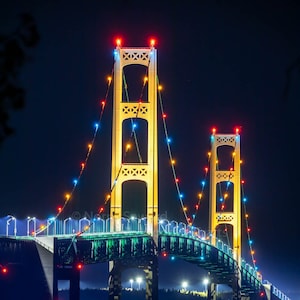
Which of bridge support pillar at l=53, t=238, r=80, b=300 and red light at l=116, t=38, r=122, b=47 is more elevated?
red light at l=116, t=38, r=122, b=47

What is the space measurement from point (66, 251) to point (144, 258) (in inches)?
312

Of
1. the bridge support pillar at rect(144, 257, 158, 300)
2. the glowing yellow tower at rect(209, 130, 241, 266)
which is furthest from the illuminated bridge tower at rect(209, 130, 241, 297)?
the bridge support pillar at rect(144, 257, 158, 300)

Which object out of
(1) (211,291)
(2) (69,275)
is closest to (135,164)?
(2) (69,275)

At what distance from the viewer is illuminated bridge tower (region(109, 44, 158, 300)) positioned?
32938 millimetres

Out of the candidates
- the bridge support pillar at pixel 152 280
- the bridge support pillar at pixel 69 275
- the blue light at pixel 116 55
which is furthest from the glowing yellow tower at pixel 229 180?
the bridge support pillar at pixel 69 275

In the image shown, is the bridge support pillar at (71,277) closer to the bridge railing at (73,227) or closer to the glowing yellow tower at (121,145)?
the bridge railing at (73,227)

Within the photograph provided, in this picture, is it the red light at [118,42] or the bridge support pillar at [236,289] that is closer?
the red light at [118,42]

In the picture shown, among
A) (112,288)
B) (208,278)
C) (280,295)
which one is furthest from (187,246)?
(280,295)

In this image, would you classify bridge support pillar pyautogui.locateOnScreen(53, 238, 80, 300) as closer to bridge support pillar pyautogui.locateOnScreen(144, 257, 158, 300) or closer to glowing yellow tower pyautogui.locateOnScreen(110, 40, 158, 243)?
glowing yellow tower pyautogui.locateOnScreen(110, 40, 158, 243)

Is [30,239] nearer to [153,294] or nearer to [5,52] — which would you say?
[153,294]

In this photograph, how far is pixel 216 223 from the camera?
4891cm

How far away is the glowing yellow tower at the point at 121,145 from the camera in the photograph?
3291cm

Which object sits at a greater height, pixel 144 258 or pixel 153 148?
pixel 153 148

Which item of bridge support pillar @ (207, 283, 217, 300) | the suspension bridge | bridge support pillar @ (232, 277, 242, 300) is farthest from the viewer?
bridge support pillar @ (207, 283, 217, 300)
